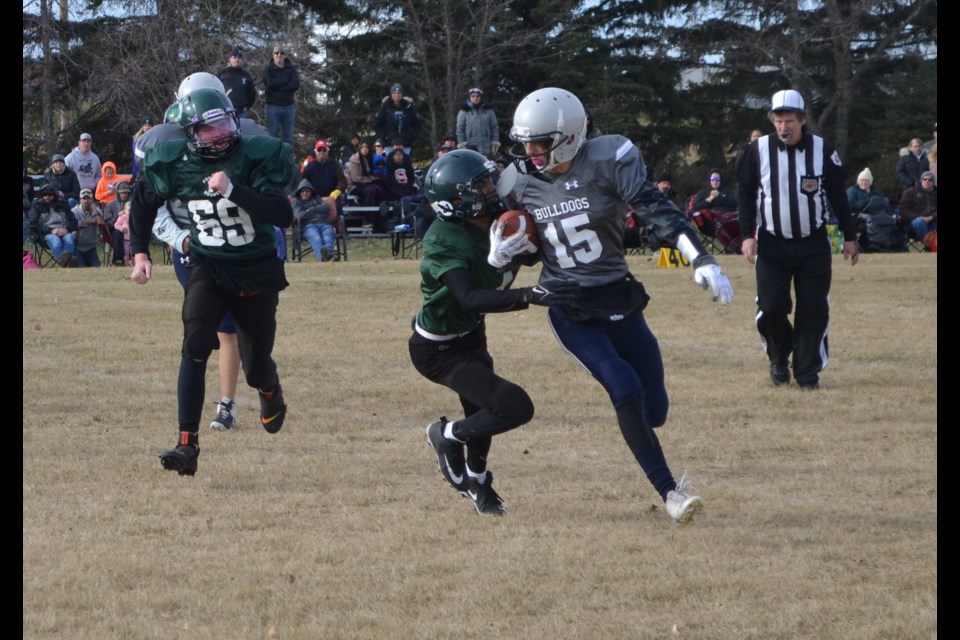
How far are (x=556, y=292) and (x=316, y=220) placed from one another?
543 inches

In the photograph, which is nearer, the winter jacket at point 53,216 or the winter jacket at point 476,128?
the winter jacket at point 53,216

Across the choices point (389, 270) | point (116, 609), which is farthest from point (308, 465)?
point (389, 270)

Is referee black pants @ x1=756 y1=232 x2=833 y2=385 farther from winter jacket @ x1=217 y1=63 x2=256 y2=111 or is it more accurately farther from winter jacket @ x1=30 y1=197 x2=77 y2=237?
winter jacket @ x1=30 y1=197 x2=77 y2=237

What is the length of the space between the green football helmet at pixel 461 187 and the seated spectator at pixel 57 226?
A: 14.3m

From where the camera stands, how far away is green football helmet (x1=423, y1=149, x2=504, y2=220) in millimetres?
5312

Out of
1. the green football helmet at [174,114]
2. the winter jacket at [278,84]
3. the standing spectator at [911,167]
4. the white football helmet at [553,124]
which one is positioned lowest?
the white football helmet at [553,124]

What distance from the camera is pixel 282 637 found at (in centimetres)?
391

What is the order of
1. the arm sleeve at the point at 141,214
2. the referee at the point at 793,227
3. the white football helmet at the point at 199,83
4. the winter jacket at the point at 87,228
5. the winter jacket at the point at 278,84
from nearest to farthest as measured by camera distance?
the arm sleeve at the point at 141,214
the white football helmet at the point at 199,83
the referee at the point at 793,227
the winter jacket at the point at 87,228
the winter jacket at the point at 278,84

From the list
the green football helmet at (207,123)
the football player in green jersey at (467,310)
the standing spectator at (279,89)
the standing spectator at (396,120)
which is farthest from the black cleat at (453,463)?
the standing spectator at (396,120)

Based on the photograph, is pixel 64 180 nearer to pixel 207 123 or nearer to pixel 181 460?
pixel 207 123

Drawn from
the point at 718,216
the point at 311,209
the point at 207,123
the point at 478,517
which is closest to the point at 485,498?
the point at 478,517

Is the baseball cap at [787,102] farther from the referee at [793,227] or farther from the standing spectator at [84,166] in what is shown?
the standing spectator at [84,166]

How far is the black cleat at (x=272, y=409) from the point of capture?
6.85 metres

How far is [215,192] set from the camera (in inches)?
241
